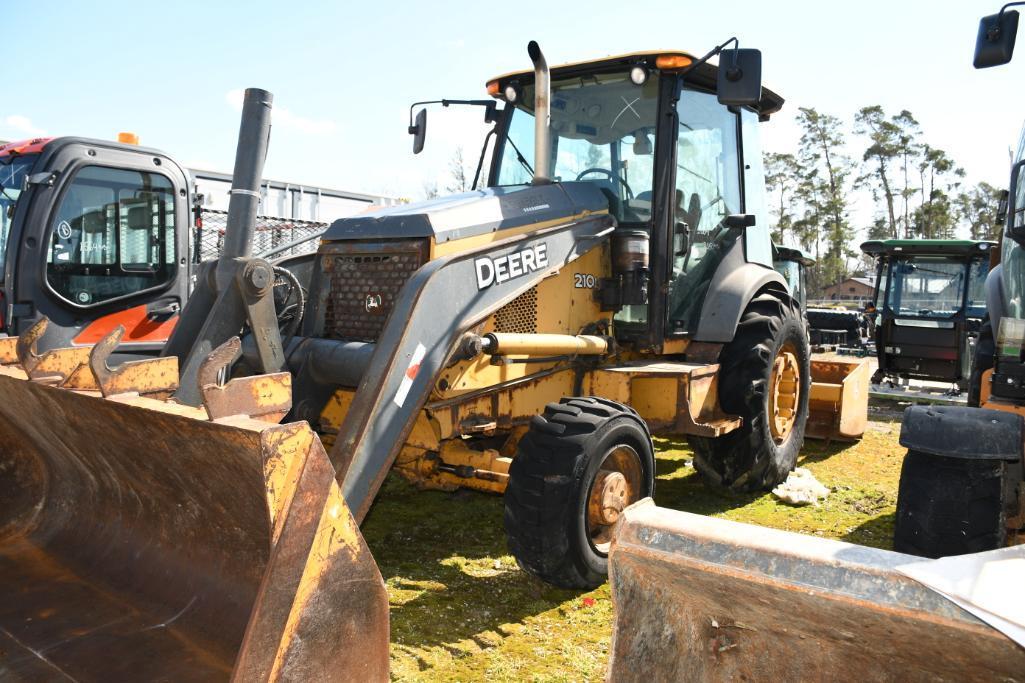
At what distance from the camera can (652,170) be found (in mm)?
4973

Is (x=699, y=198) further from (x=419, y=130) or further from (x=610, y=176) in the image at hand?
(x=419, y=130)

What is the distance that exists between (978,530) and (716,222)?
2904 millimetres

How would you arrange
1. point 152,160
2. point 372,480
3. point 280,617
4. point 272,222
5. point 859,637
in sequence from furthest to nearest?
point 272,222 < point 152,160 < point 372,480 < point 280,617 < point 859,637

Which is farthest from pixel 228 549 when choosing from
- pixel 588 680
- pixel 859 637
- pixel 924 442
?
pixel 924 442

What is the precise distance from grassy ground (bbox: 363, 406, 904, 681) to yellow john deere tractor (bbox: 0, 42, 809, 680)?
0.82 ft

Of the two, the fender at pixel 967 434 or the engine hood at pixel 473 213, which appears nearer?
the fender at pixel 967 434

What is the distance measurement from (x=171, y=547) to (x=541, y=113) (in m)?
2.81

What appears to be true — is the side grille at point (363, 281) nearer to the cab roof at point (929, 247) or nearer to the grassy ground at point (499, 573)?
the grassy ground at point (499, 573)

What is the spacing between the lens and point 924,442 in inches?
124

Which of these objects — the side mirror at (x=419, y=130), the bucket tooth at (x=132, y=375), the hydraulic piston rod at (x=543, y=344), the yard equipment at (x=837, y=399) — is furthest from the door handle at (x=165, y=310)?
the yard equipment at (x=837, y=399)

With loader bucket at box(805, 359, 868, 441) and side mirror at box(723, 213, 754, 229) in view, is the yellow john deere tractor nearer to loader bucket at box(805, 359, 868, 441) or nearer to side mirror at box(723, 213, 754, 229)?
side mirror at box(723, 213, 754, 229)

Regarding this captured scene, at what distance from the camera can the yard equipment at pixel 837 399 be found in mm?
7038

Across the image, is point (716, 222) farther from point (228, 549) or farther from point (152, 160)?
point (152, 160)

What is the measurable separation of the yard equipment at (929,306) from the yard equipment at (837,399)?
509cm
